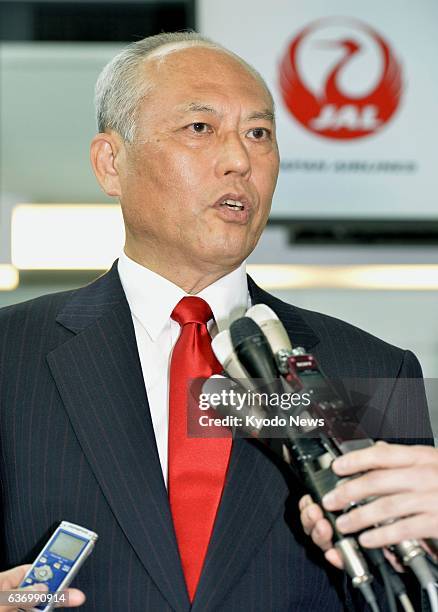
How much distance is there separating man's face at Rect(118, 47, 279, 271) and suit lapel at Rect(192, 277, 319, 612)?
1.01ft

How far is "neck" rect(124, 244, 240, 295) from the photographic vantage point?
1.52 meters

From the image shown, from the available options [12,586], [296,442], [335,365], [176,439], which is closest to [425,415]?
[335,365]

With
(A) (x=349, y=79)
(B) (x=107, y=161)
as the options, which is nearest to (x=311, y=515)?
(B) (x=107, y=161)

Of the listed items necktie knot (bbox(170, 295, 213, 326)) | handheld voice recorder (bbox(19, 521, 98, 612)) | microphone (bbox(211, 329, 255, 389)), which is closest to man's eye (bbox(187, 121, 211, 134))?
necktie knot (bbox(170, 295, 213, 326))

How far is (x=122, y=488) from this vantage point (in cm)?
128

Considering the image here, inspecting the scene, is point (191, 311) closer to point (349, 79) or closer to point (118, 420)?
point (118, 420)

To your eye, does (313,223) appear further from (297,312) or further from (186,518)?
(186,518)

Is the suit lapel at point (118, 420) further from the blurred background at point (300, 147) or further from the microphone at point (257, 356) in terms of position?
the blurred background at point (300, 147)

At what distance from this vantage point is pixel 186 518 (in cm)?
128

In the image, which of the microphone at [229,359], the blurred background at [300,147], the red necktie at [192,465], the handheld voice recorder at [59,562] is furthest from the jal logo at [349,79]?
the handheld voice recorder at [59,562]

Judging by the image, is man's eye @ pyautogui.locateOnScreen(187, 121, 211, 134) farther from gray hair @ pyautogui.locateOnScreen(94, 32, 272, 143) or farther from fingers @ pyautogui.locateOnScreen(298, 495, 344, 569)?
fingers @ pyautogui.locateOnScreen(298, 495, 344, 569)

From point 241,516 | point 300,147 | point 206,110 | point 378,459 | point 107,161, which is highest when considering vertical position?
point 206,110

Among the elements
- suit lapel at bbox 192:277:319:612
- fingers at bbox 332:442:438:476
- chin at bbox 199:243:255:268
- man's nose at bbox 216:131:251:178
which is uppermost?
man's nose at bbox 216:131:251:178

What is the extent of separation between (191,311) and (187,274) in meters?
0.12
